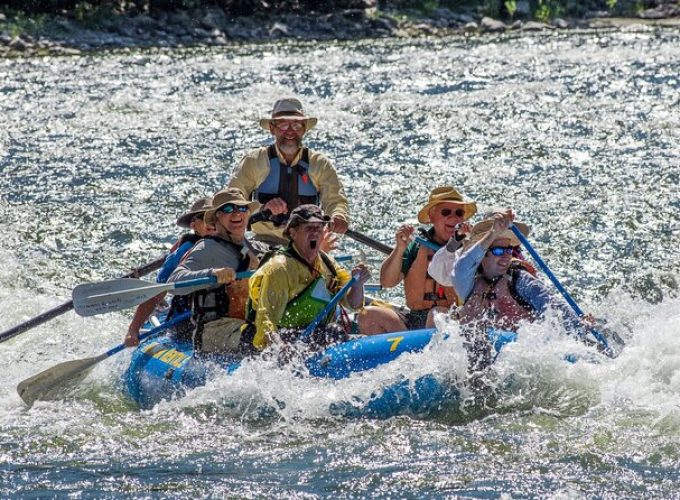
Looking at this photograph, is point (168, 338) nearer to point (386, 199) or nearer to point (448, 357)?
Result: point (448, 357)

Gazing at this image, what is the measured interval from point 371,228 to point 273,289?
20.4 ft

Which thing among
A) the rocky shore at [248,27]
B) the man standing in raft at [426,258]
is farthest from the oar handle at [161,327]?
the rocky shore at [248,27]

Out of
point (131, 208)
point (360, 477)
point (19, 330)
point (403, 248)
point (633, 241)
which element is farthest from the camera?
point (131, 208)

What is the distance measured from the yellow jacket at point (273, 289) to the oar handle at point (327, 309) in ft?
0.59

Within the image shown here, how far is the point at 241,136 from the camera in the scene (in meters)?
17.3

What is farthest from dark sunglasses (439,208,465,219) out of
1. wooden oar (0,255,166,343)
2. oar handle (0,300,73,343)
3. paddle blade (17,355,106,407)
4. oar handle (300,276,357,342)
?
oar handle (0,300,73,343)

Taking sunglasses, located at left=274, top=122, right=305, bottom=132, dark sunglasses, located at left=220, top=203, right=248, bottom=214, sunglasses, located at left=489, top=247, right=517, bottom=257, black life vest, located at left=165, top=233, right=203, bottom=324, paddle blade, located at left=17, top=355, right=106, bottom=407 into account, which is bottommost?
paddle blade, located at left=17, top=355, right=106, bottom=407

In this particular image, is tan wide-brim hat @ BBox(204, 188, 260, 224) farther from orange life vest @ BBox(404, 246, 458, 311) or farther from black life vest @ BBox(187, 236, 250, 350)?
orange life vest @ BBox(404, 246, 458, 311)

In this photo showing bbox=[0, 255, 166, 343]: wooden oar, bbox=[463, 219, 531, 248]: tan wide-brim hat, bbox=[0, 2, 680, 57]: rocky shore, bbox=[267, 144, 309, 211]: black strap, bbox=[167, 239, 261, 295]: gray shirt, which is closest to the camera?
bbox=[463, 219, 531, 248]: tan wide-brim hat

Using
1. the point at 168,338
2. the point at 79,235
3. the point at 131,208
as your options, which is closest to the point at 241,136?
the point at 131,208

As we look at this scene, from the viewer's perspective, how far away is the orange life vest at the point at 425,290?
782cm

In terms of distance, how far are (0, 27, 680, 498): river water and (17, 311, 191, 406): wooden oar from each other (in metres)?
0.11

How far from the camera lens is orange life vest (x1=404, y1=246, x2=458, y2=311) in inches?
308

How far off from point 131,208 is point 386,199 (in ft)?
9.50
